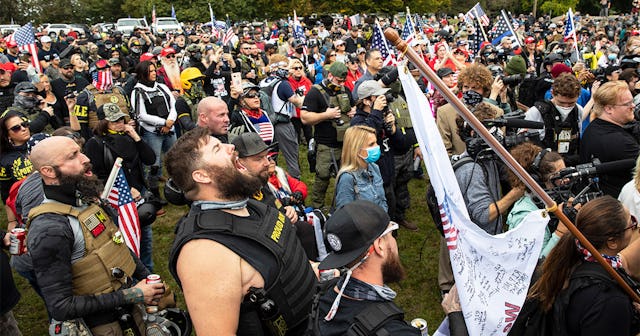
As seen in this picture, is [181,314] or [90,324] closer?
[90,324]

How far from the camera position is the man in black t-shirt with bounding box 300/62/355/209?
659 cm

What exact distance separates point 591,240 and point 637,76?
530cm

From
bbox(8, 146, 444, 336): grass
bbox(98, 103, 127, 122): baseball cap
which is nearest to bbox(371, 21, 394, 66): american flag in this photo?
bbox(8, 146, 444, 336): grass

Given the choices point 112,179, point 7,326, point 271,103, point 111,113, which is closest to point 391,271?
point 112,179

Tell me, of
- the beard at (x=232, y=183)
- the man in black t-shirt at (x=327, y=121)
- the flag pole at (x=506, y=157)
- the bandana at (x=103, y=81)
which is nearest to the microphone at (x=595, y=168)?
the flag pole at (x=506, y=157)

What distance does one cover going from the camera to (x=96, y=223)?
3.36 metres

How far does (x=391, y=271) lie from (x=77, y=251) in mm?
2029

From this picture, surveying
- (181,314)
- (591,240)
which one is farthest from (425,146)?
(181,314)

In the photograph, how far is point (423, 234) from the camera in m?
7.00

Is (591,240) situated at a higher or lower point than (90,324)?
higher

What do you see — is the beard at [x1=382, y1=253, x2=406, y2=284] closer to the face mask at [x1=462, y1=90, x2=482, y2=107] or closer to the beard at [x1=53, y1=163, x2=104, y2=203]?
the beard at [x1=53, y1=163, x2=104, y2=203]

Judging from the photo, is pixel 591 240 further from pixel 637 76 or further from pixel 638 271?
pixel 637 76

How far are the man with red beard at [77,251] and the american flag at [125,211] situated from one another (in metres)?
0.90

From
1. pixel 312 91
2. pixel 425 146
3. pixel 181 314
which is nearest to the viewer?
pixel 425 146
